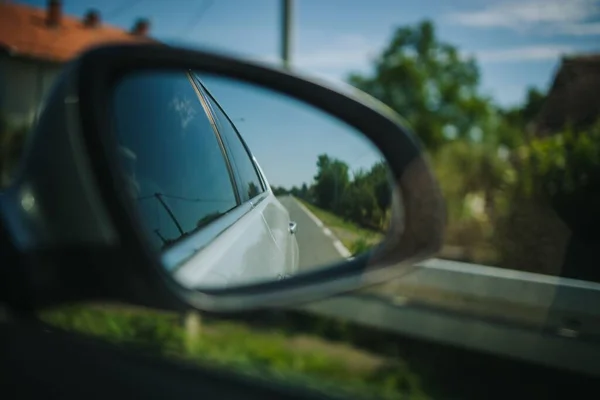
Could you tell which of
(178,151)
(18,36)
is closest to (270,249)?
(178,151)

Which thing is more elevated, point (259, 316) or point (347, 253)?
point (347, 253)

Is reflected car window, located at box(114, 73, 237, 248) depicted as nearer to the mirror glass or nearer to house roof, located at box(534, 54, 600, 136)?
the mirror glass

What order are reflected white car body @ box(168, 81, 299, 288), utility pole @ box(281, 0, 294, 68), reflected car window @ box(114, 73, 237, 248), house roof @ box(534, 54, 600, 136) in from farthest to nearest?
1. utility pole @ box(281, 0, 294, 68)
2. house roof @ box(534, 54, 600, 136)
3. reflected car window @ box(114, 73, 237, 248)
4. reflected white car body @ box(168, 81, 299, 288)

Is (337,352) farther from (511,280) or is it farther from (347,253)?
(347,253)

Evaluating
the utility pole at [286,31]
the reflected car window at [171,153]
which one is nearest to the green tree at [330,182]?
the reflected car window at [171,153]

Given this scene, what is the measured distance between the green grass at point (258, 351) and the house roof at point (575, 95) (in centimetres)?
309

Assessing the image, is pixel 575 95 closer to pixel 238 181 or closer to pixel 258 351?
pixel 258 351

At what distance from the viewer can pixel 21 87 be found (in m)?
10.8

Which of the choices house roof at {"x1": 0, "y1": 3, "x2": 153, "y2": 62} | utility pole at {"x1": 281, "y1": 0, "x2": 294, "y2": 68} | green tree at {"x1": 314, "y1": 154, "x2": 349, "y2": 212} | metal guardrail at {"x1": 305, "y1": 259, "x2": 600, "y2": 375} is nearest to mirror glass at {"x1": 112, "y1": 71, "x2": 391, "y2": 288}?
green tree at {"x1": 314, "y1": 154, "x2": 349, "y2": 212}

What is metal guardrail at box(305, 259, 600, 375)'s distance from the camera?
477 cm

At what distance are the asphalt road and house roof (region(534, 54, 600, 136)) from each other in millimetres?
4880

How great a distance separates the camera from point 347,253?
2.69m

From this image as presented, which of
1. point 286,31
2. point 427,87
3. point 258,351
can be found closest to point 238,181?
point 258,351

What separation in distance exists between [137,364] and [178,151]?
2.60m
